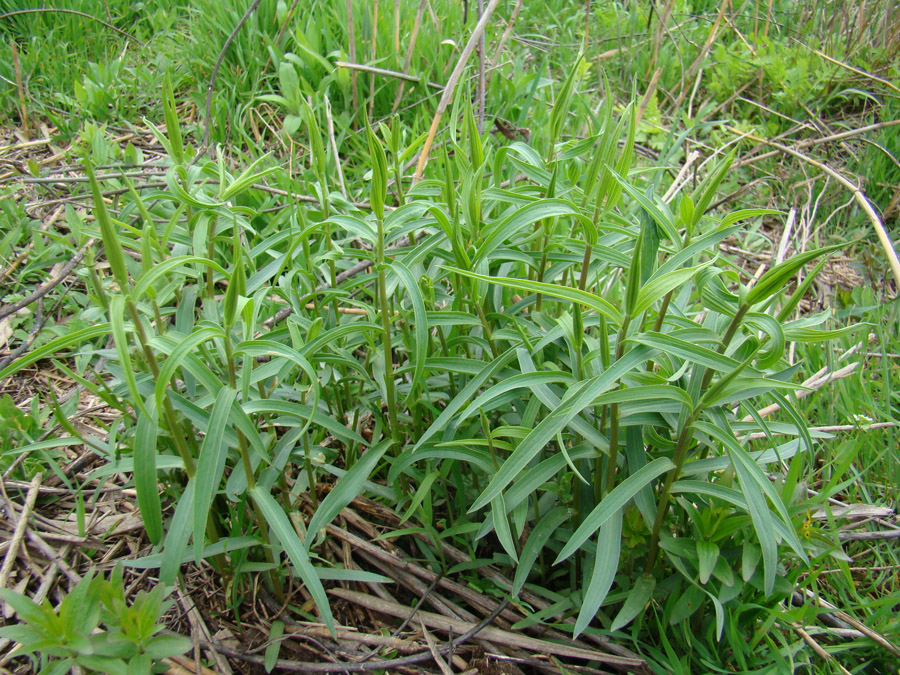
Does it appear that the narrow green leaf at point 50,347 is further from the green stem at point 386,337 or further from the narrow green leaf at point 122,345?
the green stem at point 386,337

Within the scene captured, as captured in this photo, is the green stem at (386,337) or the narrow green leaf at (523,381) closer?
the narrow green leaf at (523,381)

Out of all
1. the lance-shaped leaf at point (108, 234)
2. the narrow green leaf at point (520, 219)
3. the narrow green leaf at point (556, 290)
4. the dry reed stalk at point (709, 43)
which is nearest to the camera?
the lance-shaped leaf at point (108, 234)

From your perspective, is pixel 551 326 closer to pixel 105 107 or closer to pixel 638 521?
pixel 638 521

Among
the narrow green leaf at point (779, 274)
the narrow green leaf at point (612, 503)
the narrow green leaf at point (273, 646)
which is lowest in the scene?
the narrow green leaf at point (273, 646)

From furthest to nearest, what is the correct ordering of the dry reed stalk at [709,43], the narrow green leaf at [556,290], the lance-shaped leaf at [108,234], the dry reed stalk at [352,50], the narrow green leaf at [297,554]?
1. the dry reed stalk at [352,50]
2. the dry reed stalk at [709,43]
3. the narrow green leaf at [297,554]
4. the narrow green leaf at [556,290]
5. the lance-shaped leaf at [108,234]

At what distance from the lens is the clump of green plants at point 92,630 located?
3.23ft

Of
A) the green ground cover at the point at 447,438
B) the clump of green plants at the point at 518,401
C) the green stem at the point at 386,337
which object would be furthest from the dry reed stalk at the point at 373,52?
the green stem at the point at 386,337

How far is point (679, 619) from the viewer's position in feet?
3.92

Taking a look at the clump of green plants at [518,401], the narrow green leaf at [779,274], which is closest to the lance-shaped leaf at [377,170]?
the clump of green plants at [518,401]

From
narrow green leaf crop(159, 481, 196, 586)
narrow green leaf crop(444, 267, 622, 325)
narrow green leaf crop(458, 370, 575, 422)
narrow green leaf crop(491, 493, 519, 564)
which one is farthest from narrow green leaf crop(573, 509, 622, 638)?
narrow green leaf crop(159, 481, 196, 586)

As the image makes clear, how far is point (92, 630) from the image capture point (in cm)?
104

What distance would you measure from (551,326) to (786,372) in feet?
1.56

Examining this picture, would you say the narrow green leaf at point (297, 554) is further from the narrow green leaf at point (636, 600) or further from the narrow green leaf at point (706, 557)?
the narrow green leaf at point (706, 557)

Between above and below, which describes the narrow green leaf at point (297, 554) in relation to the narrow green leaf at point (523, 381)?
below
